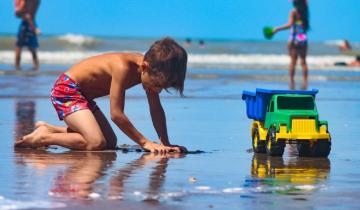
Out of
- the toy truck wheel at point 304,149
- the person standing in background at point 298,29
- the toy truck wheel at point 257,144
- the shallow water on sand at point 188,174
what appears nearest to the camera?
the shallow water on sand at point 188,174

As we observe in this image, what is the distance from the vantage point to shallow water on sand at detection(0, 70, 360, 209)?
578 cm

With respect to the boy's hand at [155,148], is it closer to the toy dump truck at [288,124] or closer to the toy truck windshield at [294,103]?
the toy dump truck at [288,124]

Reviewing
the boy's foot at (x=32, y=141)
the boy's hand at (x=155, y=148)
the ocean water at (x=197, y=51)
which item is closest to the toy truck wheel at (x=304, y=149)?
the boy's hand at (x=155, y=148)

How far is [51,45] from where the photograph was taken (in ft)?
181

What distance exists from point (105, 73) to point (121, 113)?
0.53m

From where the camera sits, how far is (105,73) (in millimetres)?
8672

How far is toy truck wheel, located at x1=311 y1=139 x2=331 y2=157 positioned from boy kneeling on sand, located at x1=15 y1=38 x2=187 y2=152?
103 centimetres

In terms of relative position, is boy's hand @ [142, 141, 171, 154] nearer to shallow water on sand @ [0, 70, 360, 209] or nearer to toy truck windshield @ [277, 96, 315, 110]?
shallow water on sand @ [0, 70, 360, 209]

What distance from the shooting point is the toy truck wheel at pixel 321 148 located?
8094 millimetres

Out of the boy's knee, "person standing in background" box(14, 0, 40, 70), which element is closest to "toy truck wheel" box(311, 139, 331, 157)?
the boy's knee

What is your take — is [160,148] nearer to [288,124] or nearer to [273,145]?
[273,145]

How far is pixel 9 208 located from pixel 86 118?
3.26 m

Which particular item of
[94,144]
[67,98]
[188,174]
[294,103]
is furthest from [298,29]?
[188,174]

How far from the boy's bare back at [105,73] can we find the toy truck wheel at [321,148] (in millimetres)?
1498
